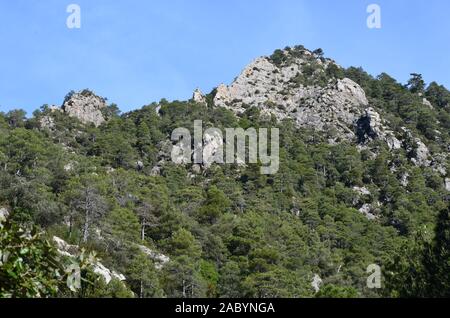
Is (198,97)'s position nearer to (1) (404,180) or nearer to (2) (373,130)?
(2) (373,130)

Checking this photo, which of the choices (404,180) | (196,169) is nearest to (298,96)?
(404,180)

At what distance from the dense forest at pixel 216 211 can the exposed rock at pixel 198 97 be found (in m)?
1.30

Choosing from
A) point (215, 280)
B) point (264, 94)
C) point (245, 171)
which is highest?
point (264, 94)

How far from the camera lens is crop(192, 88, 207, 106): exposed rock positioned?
93925mm

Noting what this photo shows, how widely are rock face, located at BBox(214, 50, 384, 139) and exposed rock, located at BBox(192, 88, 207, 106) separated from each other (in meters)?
2.06

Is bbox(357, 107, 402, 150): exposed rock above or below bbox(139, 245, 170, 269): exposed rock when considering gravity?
above

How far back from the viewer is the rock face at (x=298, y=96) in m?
90.6

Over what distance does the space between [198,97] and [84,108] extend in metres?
18.1

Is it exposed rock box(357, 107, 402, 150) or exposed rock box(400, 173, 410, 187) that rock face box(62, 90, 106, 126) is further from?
exposed rock box(400, 173, 410, 187)

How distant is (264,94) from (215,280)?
227 ft

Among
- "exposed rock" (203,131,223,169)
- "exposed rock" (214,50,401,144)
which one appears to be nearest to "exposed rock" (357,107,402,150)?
"exposed rock" (214,50,401,144)
